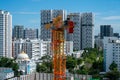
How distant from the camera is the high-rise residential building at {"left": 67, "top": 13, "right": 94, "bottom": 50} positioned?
981 inches

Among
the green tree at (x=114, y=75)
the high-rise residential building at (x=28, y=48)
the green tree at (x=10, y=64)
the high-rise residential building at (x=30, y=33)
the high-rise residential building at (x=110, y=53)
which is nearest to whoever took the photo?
the green tree at (x=114, y=75)

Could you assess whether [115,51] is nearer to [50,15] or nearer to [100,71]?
[100,71]

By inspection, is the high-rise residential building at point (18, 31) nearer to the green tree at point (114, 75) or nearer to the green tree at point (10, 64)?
the green tree at point (10, 64)

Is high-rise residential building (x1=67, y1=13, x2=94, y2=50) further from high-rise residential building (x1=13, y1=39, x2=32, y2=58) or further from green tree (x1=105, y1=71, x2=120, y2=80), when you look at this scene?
green tree (x1=105, y1=71, x2=120, y2=80)

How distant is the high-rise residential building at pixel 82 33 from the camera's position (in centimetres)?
2492

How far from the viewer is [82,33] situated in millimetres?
25094

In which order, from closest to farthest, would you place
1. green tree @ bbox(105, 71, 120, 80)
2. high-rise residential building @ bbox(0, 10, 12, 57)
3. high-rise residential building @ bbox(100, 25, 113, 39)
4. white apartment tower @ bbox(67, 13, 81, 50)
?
green tree @ bbox(105, 71, 120, 80) → high-rise residential building @ bbox(0, 10, 12, 57) → white apartment tower @ bbox(67, 13, 81, 50) → high-rise residential building @ bbox(100, 25, 113, 39)

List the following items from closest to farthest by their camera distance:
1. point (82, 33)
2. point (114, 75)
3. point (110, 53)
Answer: point (114, 75)
point (110, 53)
point (82, 33)

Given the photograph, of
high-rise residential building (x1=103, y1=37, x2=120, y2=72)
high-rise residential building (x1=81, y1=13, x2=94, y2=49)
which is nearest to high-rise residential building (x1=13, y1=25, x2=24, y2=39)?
high-rise residential building (x1=81, y1=13, x2=94, y2=49)

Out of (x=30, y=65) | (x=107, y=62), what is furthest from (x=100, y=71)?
(x=30, y=65)

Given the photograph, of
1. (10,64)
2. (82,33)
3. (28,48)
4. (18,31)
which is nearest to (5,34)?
(28,48)

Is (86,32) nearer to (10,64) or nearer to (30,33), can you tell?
(30,33)

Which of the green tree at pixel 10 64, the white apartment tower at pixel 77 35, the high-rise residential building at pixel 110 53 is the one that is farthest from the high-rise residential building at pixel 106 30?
the green tree at pixel 10 64

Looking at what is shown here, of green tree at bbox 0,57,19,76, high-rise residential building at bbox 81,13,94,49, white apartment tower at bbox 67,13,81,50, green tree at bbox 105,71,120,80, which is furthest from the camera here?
high-rise residential building at bbox 81,13,94,49
